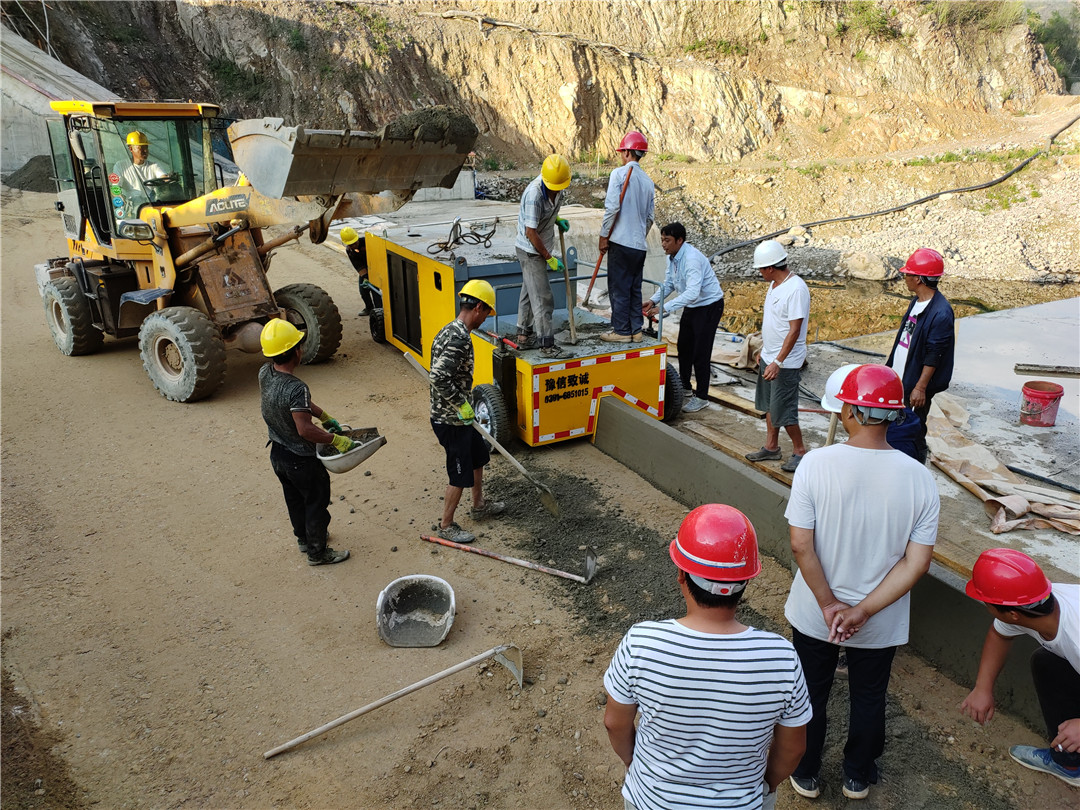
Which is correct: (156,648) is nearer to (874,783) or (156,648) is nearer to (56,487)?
(56,487)

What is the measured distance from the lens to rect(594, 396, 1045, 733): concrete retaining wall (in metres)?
3.62

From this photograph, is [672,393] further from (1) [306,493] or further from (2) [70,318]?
(2) [70,318]

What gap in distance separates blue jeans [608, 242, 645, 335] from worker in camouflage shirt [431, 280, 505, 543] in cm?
199

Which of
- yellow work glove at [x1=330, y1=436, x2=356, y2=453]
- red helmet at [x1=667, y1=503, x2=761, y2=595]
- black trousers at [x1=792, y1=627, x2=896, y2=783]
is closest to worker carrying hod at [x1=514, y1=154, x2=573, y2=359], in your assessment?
yellow work glove at [x1=330, y1=436, x2=356, y2=453]

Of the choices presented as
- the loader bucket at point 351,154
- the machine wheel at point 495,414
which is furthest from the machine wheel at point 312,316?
the machine wheel at point 495,414

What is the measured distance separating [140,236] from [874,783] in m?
8.54

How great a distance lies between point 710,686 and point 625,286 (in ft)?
17.5

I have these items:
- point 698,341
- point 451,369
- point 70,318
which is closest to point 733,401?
point 698,341

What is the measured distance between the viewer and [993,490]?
5887 mm

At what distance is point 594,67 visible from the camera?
2762cm

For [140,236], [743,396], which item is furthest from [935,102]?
[140,236]

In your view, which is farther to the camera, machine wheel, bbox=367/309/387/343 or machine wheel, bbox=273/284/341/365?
machine wheel, bbox=367/309/387/343

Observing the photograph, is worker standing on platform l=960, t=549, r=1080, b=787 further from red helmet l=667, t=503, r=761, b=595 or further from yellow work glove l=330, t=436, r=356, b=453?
yellow work glove l=330, t=436, r=356, b=453

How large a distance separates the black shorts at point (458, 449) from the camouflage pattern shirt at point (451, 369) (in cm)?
8
